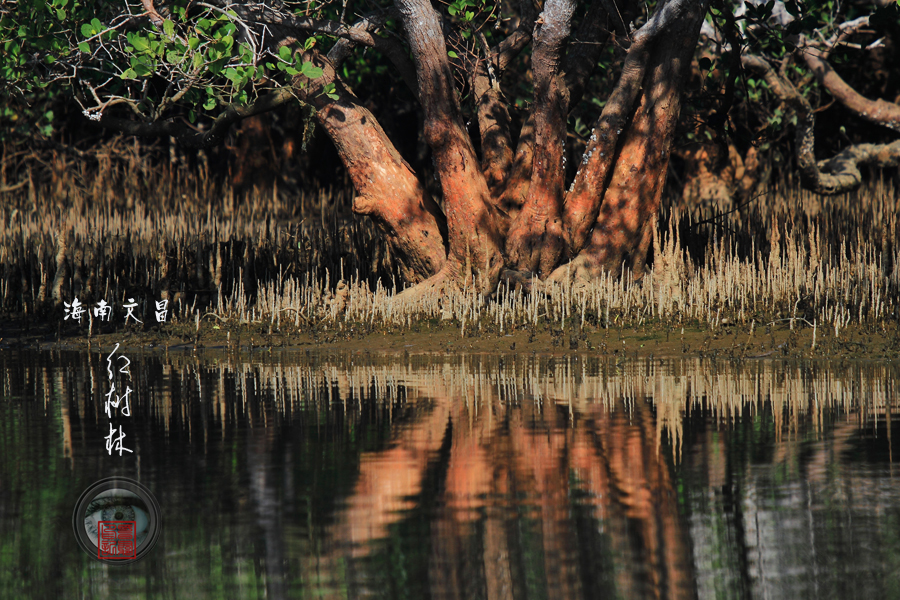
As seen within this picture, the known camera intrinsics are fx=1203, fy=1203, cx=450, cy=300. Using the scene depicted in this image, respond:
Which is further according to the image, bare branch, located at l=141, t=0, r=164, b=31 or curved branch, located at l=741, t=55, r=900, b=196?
curved branch, located at l=741, t=55, r=900, b=196

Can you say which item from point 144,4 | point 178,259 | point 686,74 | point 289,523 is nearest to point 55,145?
point 178,259

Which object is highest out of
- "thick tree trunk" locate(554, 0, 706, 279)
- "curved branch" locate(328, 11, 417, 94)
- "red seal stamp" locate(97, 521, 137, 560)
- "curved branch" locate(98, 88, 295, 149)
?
"curved branch" locate(328, 11, 417, 94)

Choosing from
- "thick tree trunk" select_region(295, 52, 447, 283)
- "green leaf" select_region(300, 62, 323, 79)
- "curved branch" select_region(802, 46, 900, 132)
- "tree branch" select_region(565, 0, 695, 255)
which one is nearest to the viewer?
"green leaf" select_region(300, 62, 323, 79)

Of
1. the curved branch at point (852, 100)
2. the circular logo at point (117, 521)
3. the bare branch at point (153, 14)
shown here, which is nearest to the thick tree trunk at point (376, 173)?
the bare branch at point (153, 14)

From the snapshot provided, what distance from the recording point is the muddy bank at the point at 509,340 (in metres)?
9.59

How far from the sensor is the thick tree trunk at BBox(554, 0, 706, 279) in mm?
11273

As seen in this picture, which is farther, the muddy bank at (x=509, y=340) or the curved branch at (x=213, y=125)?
the curved branch at (x=213, y=125)

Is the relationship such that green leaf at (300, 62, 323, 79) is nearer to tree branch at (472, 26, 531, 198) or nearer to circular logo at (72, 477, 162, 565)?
tree branch at (472, 26, 531, 198)

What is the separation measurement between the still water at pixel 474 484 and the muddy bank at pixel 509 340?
3.82 feet

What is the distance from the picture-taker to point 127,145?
20.9 metres

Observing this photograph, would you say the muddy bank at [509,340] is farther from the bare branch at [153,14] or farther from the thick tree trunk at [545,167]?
the bare branch at [153,14]

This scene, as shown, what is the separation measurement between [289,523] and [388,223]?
7506 millimetres

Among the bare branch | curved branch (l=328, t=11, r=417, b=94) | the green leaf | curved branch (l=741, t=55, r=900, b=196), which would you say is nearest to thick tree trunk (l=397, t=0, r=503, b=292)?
curved branch (l=328, t=11, r=417, b=94)

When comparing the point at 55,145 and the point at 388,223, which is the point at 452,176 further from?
the point at 55,145
